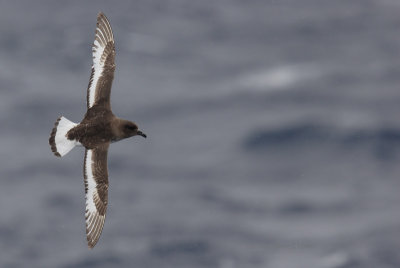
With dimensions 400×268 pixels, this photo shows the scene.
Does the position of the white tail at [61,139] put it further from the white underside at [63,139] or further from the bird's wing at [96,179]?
the bird's wing at [96,179]

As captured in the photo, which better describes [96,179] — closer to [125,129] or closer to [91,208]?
[91,208]

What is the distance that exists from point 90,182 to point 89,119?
179cm

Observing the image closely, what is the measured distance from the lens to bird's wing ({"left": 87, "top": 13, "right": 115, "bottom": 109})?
19281mm

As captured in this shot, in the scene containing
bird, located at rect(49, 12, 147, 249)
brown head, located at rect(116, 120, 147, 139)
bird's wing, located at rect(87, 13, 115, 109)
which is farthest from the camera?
bird's wing, located at rect(87, 13, 115, 109)

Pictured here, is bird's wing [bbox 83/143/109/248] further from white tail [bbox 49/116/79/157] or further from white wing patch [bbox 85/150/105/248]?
white tail [bbox 49/116/79/157]

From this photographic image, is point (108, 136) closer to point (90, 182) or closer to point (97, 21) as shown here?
point (90, 182)

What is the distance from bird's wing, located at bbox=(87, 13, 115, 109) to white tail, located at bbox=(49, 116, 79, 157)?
Result: 912 mm

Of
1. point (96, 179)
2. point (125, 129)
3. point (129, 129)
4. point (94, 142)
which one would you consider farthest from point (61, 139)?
point (129, 129)

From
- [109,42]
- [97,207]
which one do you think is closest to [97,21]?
[109,42]

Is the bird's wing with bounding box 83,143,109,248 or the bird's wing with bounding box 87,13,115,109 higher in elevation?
the bird's wing with bounding box 87,13,115,109

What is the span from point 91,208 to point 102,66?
14.7 feet

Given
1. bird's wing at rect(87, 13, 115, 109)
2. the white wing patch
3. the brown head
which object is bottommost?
the white wing patch

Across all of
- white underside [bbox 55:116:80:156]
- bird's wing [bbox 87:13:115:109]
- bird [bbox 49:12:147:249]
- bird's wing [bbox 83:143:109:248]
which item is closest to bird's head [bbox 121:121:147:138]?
bird [bbox 49:12:147:249]

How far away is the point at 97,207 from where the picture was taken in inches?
731
